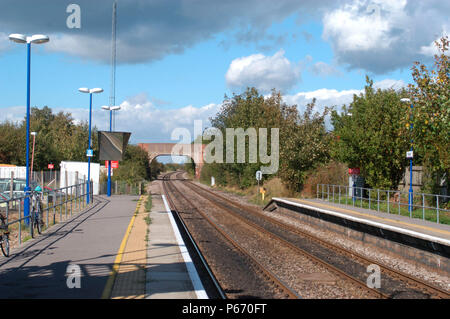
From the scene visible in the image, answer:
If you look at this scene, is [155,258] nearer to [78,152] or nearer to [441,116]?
Result: [441,116]

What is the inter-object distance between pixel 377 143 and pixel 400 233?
12284mm

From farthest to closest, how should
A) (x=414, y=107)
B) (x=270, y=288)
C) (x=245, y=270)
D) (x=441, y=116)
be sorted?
1. (x=414, y=107)
2. (x=441, y=116)
3. (x=245, y=270)
4. (x=270, y=288)

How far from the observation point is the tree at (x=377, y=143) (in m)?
25.2

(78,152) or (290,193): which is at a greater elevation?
(78,152)

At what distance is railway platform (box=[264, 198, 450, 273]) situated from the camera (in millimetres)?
12062

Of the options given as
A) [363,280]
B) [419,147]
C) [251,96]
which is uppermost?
[251,96]

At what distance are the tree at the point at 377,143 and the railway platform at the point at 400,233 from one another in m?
6.36

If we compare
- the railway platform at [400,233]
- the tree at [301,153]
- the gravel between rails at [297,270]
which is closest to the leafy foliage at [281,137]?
the tree at [301,153]

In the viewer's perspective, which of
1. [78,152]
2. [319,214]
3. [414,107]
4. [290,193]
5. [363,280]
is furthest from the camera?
[78,152]

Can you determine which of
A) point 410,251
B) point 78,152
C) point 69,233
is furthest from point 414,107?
point 78,152

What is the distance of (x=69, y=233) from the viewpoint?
48.5 ft

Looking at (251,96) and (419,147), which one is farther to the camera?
(251,96)

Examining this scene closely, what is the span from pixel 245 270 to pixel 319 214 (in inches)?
386

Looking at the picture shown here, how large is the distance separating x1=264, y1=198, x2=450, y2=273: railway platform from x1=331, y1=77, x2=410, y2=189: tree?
636 cm
